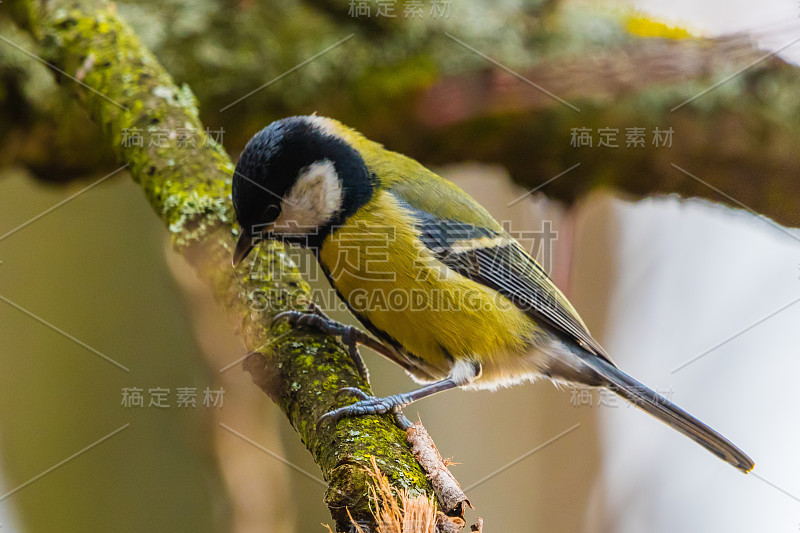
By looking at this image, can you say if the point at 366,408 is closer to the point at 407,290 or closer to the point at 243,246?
the point at 407,290

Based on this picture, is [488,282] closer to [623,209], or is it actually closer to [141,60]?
[141,60]

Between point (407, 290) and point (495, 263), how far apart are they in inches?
14.0

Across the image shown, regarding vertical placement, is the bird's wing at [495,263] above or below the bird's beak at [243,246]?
below

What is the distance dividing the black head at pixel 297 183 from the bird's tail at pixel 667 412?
2.83 feet

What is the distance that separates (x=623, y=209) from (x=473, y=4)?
133 cm

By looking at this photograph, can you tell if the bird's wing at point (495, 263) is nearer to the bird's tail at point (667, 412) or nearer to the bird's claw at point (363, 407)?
the bird's tail at point (667, 412)

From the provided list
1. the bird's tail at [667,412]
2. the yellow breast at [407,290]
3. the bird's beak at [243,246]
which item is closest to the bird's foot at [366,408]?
the yellow breast at [407,290]

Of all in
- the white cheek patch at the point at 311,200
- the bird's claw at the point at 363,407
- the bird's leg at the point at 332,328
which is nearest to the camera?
the bird's claw at the point at 363,407

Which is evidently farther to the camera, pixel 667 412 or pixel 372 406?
pixel 667 412

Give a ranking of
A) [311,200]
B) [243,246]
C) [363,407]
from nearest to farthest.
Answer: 1. [363,407]
2. [243,246]
3. [311,200]

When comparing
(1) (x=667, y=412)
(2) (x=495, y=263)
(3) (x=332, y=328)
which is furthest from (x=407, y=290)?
(1) (x=667, y=412)

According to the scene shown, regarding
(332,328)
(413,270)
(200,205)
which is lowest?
(332,328)

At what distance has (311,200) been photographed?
1.70 m

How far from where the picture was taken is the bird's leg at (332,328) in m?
1.55
